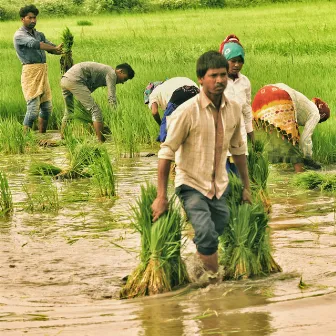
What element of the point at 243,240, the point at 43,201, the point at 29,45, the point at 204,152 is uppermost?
the point at 29,45

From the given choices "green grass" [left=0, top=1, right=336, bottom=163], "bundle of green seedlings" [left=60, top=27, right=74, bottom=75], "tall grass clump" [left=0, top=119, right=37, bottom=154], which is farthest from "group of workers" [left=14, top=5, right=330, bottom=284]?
"tall grass clump" [left=0, top=119, right=37, bottom=154]

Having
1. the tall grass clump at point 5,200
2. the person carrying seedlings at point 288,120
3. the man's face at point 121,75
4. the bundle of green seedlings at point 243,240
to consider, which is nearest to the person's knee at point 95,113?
the man's face at point 121,75

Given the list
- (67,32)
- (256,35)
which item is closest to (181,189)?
(67,32)

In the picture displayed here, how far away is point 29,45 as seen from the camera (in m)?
11.9

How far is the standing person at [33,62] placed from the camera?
1198cm

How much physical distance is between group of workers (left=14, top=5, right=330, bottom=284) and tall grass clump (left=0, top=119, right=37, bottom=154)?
0.75m

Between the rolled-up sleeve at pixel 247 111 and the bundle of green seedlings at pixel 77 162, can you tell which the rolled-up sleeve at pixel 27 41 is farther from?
the rolled-up sleeve at pixel 247 111

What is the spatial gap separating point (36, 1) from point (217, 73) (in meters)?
36.0

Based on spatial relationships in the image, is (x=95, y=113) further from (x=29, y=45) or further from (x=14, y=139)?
(x=29, y=45)

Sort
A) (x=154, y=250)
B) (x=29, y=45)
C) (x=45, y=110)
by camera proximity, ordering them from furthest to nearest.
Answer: (x=45, y=110), (x=29, y=45), (x=154, y=250)

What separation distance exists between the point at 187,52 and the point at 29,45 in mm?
7093

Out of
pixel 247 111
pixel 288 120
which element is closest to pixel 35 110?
pixel 288 120

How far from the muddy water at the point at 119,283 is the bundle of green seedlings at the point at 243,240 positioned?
11 cm

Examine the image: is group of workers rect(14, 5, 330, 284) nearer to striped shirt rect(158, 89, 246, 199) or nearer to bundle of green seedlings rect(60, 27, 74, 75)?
striped shirt rect(158, 89, 246, 199)
